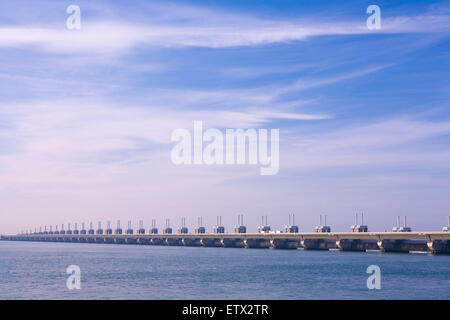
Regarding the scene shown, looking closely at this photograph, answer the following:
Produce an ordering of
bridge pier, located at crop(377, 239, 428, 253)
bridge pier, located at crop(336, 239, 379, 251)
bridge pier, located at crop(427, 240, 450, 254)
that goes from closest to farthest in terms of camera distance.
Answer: bridge pier, located at crop(427, 240, 450, 254), bridge pier, located at crop(377, 239, 428, 253), bridge pier, located at crop(336, 239, 379, 251)

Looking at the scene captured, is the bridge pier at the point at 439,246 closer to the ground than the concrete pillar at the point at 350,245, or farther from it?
farther from it

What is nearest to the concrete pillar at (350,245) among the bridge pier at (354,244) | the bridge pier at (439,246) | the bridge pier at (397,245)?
the bridge pier at (354,244)

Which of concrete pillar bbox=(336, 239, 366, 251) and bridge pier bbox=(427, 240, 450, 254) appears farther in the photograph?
concrete pillar bbox=(336, 239, 366, 251)

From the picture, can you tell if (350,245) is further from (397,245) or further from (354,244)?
(397,245)

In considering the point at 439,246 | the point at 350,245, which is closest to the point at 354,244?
the point at 350,245

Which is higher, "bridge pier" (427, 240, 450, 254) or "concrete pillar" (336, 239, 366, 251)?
"bridge pier" (427, 240, 450, 254)

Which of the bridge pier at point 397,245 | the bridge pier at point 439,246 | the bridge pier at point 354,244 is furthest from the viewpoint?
the bridge pier at point 354,244

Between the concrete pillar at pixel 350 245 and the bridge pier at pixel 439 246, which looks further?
the concrete pillar at pixel 350 245

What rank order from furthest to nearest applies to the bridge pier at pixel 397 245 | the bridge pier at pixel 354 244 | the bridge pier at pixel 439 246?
the bridge pier at pixel 354 244 < the bridge pier at pixel 397 245 < the bridge pier at pixel 439 246

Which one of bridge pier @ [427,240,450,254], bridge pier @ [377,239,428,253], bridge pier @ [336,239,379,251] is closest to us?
bridge pier @ [427,240,450,254]

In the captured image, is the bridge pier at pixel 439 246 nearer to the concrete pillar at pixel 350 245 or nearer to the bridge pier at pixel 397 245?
the bridge pier at pixel 397 245

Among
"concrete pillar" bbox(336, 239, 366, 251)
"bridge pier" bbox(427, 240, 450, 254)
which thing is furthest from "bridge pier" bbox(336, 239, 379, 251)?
"bridge pier" bbox(427, 240, 450, 254)

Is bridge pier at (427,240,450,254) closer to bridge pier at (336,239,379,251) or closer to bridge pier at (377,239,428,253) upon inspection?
bridge pier at (377,239,428,253)
